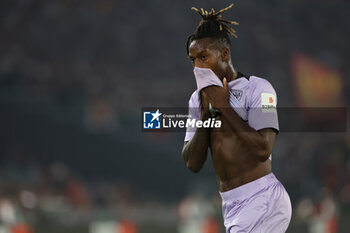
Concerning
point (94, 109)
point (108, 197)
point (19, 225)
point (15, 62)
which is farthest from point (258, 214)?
point (15, 62)

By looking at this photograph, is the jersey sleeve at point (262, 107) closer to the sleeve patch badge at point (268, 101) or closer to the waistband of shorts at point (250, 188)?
the sleeve patch badge at point (268, 101)

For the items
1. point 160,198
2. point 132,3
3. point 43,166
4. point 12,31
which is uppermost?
point 132,3

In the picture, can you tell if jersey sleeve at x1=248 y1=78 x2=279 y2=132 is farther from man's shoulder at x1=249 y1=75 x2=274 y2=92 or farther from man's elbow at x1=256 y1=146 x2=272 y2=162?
man's elbow at x1=256 y1=146 x2=272 y2=162

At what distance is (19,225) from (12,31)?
4.79 meters

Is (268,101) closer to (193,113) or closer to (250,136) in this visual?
(250,136)

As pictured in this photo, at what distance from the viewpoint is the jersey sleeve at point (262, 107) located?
7.54ft

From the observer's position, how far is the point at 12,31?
9.87 meters

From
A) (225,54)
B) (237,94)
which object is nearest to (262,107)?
(237,94)

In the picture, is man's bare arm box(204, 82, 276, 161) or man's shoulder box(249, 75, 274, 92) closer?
man's bare arm box(204, 82, 276, 161)

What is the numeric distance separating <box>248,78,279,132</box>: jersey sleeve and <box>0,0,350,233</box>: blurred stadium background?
169 inches

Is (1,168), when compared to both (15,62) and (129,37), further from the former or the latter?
(129,37)

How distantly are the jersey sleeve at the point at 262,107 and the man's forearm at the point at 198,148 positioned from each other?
0.22 meters

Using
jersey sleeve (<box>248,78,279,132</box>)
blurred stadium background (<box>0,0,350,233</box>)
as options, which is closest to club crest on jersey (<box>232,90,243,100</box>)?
jersey sleeve (<box>248,78,279,132</box>)

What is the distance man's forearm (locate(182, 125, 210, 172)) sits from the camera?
2377mm
